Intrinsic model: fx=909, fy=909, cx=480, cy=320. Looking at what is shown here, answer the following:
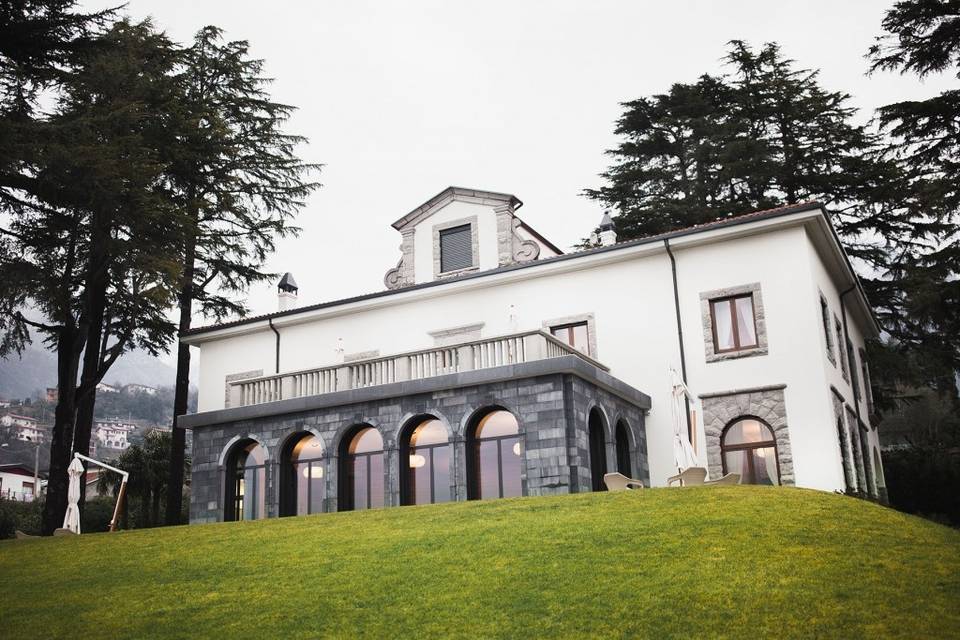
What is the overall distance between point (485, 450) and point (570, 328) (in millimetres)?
5658

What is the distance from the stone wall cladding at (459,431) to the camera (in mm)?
21422

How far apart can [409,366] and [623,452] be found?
6221mm

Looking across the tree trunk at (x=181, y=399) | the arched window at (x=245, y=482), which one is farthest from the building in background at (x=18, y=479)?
the arched window at (x=245, y=482)

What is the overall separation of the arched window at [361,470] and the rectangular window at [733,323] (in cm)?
965

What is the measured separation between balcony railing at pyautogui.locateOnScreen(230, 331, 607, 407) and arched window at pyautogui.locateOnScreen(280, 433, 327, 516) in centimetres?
139

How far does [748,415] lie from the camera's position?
78.6 feet

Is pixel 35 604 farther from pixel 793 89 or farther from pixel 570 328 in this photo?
pixel 793 89


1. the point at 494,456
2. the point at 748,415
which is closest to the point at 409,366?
the point at 494,456

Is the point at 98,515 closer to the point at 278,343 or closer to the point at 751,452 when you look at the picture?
the point at 278,343

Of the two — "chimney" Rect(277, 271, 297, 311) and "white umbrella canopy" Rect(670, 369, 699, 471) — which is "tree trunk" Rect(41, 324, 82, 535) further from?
"white umbrella canopy" Rect(670, 369, 699, 471)

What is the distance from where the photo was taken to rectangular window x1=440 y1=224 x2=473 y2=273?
1221 inches

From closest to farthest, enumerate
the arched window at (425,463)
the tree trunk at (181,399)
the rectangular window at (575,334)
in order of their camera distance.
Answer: the arched window at (425,463)
the rectangular window at (575,334)
the tree trunk at (181,399)

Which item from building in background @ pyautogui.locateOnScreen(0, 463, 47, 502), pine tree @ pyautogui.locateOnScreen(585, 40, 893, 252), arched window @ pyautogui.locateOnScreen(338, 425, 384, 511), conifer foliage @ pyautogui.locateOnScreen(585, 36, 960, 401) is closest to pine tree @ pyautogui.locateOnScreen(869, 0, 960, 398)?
conifer foliage @ pyautogui.locateOnScreen(585, 36, 960, 401)

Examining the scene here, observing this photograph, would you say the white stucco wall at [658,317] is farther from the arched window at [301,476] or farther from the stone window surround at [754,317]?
the arched window at [301,476]
